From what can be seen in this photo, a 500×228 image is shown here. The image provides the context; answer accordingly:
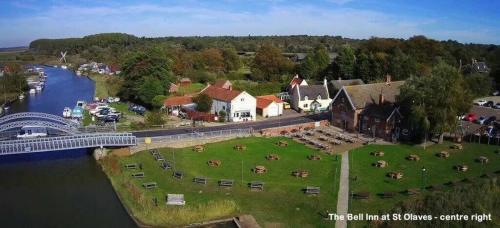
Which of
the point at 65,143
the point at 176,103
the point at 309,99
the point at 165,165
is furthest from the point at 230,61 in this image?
the point at 165,165

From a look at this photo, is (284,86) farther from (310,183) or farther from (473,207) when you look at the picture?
(473,207)

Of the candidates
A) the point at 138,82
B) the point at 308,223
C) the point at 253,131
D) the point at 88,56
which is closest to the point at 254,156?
the point at 253,131

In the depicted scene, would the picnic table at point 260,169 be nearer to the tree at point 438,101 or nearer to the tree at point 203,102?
the tree at point 438,101

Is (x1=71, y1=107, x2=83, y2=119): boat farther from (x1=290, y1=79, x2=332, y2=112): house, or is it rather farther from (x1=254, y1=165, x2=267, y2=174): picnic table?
(x1=254, y1=165, x2=267, y2=174): picnic table

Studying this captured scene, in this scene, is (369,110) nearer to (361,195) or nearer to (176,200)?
(361,195)

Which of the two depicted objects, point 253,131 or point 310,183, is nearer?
point 310,183

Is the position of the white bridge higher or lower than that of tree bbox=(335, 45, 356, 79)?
lower

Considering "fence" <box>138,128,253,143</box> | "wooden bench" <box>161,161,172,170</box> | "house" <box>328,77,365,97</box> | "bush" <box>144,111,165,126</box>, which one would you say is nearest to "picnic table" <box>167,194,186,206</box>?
"wooden bench" <box>161,161,172,170</box>
